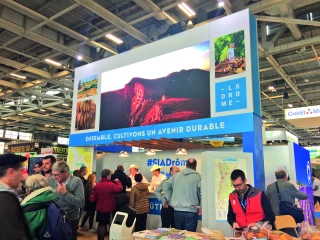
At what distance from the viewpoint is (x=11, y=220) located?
56.9 inches

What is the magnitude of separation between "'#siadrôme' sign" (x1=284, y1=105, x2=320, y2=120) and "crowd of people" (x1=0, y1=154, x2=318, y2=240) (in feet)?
14.7

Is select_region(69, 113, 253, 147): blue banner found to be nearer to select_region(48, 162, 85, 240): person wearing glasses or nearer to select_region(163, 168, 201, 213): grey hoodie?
select_region(163, 168, 201, 213): grey hoodie

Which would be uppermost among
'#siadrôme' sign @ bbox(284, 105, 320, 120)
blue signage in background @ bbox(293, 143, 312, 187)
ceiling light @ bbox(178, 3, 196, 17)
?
ceiling light @ bbox(178, 3, 196, 17)

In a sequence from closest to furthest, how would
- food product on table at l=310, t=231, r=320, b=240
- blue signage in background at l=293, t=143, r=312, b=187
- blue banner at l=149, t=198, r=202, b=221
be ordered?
food product on table at l=310, t=231, r=320, b=240
blue banner at l=149, t=198, r=202, b=221
blue signage in background at l=293, t=143, r=312, b=187

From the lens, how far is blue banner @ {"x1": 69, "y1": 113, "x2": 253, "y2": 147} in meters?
4.99

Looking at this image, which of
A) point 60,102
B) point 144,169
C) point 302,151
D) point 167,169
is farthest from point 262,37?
point 60,102

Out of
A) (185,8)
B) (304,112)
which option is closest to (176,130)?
(185,8)

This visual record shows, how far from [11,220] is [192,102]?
182 inches

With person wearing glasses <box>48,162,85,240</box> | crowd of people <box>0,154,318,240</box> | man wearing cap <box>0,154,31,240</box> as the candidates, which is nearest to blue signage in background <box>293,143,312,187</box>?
crowd of people <box>0,154,318,240</box>

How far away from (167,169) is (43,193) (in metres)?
8.40

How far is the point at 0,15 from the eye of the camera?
696cm

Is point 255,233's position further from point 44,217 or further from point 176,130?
point 176,130

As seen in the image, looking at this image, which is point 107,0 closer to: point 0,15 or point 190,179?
point 0,15

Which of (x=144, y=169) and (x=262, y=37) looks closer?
(x=262, y=37)
